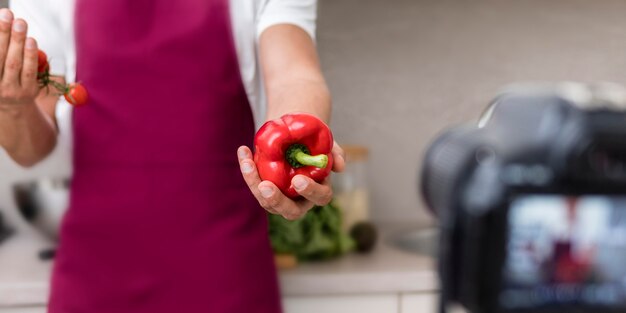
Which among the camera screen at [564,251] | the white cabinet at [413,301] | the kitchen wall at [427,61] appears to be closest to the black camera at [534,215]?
the camera screen at [564,251]

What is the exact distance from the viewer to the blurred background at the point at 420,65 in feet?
5.26

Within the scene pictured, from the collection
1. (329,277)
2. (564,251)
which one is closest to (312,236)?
(329,277)

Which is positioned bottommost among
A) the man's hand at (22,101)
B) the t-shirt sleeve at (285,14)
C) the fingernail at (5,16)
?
the man's hand at (22,101)

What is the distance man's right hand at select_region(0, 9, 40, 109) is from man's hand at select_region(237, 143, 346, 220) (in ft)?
0.86

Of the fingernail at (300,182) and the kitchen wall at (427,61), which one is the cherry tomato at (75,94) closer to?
the fingernail at (300,182)

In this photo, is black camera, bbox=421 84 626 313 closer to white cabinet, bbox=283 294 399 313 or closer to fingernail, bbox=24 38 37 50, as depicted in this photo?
fingernail, bbox=24 38 37 50

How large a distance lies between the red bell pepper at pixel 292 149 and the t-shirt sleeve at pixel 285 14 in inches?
9.2

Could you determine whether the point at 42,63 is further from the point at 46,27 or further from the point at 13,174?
the point at 13,174

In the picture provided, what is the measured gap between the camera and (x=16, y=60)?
2.59 ft

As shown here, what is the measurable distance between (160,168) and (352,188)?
55 cm

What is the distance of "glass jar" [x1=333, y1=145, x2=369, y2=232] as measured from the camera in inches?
57.8

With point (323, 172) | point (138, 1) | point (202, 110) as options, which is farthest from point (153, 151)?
point (323, 172)

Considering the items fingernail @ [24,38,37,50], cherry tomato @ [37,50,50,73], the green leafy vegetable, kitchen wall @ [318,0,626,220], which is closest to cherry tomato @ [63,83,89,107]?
cherry tomato @ [37,50,50,73]

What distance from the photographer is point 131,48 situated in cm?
101
